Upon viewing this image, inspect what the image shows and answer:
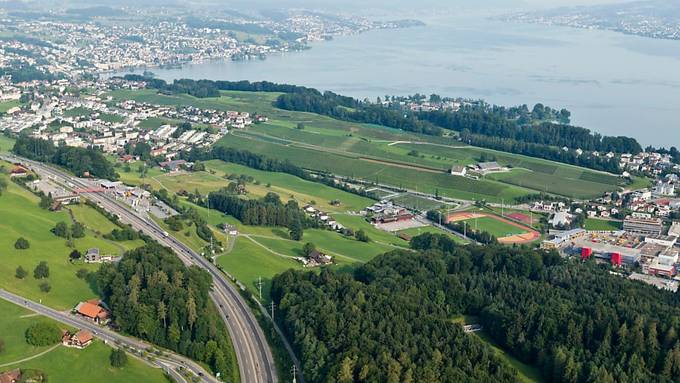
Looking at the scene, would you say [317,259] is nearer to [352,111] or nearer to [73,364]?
[73,364]

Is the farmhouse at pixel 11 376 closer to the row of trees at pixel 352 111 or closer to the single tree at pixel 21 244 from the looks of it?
the single tree at pixel 21 244

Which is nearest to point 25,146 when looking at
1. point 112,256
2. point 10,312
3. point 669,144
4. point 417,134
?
point 112,256

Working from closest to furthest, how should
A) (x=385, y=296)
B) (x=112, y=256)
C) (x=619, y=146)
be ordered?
(x=385, y=296) → (x=112, y=256) → (x=619, y=146)

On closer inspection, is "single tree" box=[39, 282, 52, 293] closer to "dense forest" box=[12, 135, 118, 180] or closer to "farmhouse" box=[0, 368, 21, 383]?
"farmhouse" box=[0, 368, 21, 383]

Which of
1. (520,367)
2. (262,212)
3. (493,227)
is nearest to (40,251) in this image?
(262,212)

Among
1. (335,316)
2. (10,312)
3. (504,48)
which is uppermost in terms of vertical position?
(504,48)

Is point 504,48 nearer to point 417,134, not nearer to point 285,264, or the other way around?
point 417,134

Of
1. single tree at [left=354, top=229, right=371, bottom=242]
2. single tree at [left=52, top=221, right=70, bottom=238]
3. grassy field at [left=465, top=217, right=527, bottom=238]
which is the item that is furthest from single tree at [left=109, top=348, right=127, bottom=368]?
grassy field at [left=465, top=217, right=527, bottom=238]
